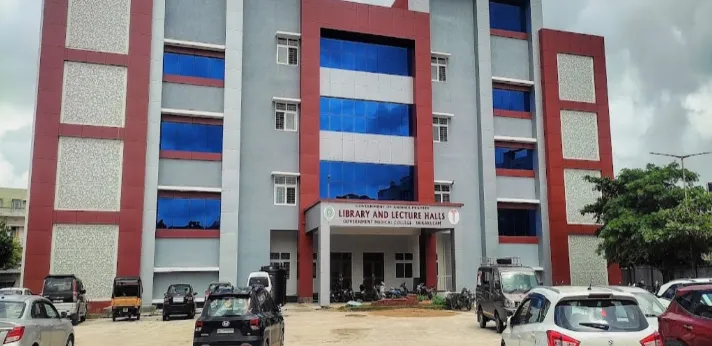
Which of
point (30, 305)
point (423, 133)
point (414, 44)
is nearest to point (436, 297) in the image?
point (423, 133)

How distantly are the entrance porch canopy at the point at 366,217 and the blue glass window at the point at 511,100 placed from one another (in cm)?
908

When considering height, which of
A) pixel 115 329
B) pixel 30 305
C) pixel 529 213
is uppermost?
pixel 529 213

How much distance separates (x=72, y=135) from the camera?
2819cm

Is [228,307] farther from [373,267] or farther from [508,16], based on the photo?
[508,16]

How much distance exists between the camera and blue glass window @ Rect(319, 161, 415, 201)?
105 ft

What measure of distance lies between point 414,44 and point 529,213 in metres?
12.0

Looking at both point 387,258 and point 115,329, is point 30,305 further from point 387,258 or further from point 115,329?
point 387,258

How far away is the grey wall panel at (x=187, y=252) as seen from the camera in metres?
29.1

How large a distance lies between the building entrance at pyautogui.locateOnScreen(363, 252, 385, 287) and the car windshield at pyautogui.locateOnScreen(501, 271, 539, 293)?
16.3 m

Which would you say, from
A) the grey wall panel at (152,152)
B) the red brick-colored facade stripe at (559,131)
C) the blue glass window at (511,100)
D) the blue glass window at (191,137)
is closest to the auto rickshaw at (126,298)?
the grey wall panel at (152,152)

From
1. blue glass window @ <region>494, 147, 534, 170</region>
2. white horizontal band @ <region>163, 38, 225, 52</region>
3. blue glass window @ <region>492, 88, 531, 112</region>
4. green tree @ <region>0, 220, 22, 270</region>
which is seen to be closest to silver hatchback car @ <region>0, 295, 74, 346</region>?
white horizontal band @ <region>163, 38, 225, 52</region>

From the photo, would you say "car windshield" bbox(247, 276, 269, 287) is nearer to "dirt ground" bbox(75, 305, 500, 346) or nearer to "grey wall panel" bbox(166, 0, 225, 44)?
"dirt ground" bbox(75, 305, 500, 346)

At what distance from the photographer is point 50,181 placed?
90.5 ft

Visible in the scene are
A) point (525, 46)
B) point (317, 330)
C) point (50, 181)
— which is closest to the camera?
point (317, 330)
